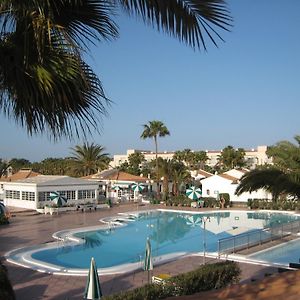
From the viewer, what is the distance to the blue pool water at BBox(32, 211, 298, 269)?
59.1 feet

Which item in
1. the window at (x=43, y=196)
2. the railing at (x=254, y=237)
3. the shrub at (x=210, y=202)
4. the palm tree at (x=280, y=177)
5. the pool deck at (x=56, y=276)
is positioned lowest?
the pool deck at (x=56, y=276)

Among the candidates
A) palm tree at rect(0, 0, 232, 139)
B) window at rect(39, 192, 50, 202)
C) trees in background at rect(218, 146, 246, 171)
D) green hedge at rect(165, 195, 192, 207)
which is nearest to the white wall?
green hedge at rect(165, 195, 192, 207)

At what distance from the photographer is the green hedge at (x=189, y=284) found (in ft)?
29.2

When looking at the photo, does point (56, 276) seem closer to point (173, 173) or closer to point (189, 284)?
point (189, 284)

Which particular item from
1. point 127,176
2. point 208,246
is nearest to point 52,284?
point 208,246

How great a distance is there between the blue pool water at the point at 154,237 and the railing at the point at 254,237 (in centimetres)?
75

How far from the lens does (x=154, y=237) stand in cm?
2358

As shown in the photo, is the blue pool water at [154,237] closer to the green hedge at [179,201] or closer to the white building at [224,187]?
the green hedge at [179,201]

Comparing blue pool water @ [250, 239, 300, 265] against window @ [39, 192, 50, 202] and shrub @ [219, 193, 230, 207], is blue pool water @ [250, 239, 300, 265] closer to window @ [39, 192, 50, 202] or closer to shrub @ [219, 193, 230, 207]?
shrub @ [219, 193, 230, 207]

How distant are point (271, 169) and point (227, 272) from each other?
3.02 m

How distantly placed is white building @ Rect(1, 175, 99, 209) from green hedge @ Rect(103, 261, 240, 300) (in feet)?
76.1

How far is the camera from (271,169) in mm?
11609

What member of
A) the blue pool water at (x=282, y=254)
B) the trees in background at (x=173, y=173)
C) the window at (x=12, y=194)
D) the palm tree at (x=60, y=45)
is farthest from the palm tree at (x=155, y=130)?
the palm tree at (x=60, y=45)

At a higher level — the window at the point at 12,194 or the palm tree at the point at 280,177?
the palm tree at the point at 280,177
